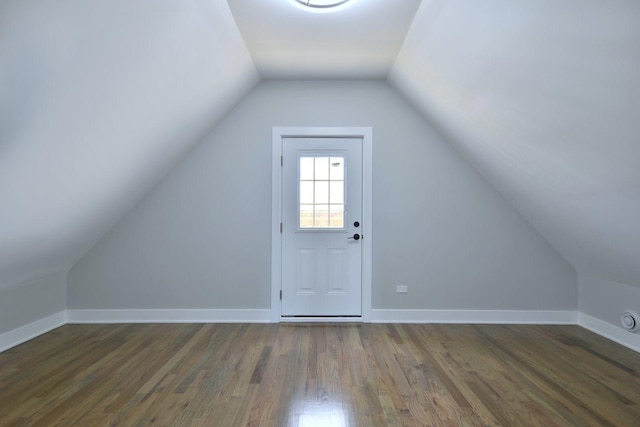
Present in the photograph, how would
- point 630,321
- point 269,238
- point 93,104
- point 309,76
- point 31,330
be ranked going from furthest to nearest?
point 269,238 → point 309,76 → point 31,330 → point 630,321 → point 93,104

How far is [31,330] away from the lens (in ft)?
12.6

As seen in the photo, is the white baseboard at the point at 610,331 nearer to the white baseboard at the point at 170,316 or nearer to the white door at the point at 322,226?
the white door at the point at 322,226

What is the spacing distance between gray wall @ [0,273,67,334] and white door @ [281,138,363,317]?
7.51ft

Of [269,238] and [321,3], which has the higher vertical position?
[321,3]

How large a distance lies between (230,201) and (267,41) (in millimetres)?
1707

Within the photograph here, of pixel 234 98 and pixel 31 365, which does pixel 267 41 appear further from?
pixel 31 365

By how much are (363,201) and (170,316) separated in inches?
93.6

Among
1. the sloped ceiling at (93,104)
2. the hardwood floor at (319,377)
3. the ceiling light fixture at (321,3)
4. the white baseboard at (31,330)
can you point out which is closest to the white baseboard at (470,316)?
the hardwood floor at (319,377)

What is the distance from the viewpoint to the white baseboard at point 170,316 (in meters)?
4.37

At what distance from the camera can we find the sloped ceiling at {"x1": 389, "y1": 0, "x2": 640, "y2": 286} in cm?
188

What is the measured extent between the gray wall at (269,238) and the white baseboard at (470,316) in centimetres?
7

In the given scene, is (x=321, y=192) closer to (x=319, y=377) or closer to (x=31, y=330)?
(x=319, y=377)

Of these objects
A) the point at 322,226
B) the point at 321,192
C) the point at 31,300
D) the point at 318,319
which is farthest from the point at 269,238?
the point at 31,300

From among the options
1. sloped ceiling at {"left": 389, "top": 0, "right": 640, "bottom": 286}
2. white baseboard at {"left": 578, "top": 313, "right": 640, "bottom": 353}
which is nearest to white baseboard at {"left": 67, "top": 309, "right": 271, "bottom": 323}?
sloped ceiling at {"left": 389, "top": 0, "right": 640, "bottom": 286}
